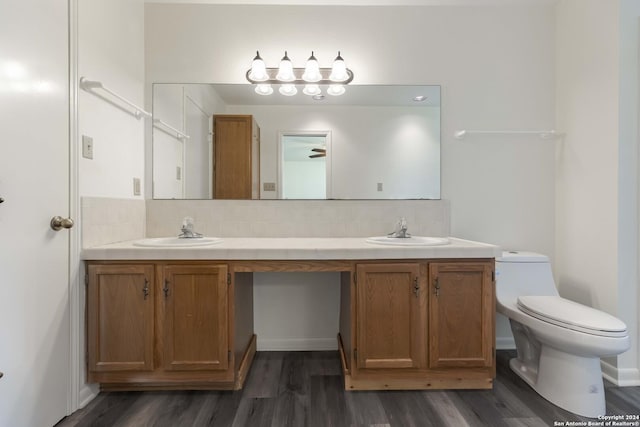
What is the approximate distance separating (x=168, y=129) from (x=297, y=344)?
176 centimetres

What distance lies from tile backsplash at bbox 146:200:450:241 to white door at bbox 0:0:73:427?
27.9 inches

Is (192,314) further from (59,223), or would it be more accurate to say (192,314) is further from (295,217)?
(295,217)

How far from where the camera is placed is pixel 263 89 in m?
2.14

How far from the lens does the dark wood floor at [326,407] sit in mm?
1448

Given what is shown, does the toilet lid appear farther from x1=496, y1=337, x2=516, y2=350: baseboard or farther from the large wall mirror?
the large wall mirror

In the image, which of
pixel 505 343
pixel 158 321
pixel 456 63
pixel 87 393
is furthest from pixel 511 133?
pixel 87 393

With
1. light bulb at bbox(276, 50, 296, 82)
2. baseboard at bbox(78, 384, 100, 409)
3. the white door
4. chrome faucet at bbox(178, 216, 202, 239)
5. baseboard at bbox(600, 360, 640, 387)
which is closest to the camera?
the white door

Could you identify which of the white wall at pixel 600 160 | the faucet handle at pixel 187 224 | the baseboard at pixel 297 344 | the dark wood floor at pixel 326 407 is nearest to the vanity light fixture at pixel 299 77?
the faucet handle at pixel 187 224

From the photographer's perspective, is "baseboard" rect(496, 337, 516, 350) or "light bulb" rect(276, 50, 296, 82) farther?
"baseboard" rect(496, 337, 516, 350)

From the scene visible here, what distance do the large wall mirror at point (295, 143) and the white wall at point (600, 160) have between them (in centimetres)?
87

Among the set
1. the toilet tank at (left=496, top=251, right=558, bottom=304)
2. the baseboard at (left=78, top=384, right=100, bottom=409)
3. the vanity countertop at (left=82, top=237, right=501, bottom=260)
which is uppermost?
the vanity countertop at (left=82, top=237, right=501, bottom=260)

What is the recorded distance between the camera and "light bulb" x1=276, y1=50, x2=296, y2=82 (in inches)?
81.0

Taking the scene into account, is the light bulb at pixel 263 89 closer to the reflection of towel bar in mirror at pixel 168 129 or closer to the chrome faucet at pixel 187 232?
the reflection of towel bar in mirror at pixel 168 129

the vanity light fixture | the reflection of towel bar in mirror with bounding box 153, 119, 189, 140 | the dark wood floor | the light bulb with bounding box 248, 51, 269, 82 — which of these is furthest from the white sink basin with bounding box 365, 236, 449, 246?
the reflection of towel bar in mirror with bounding box 153, 119, 189, 140
